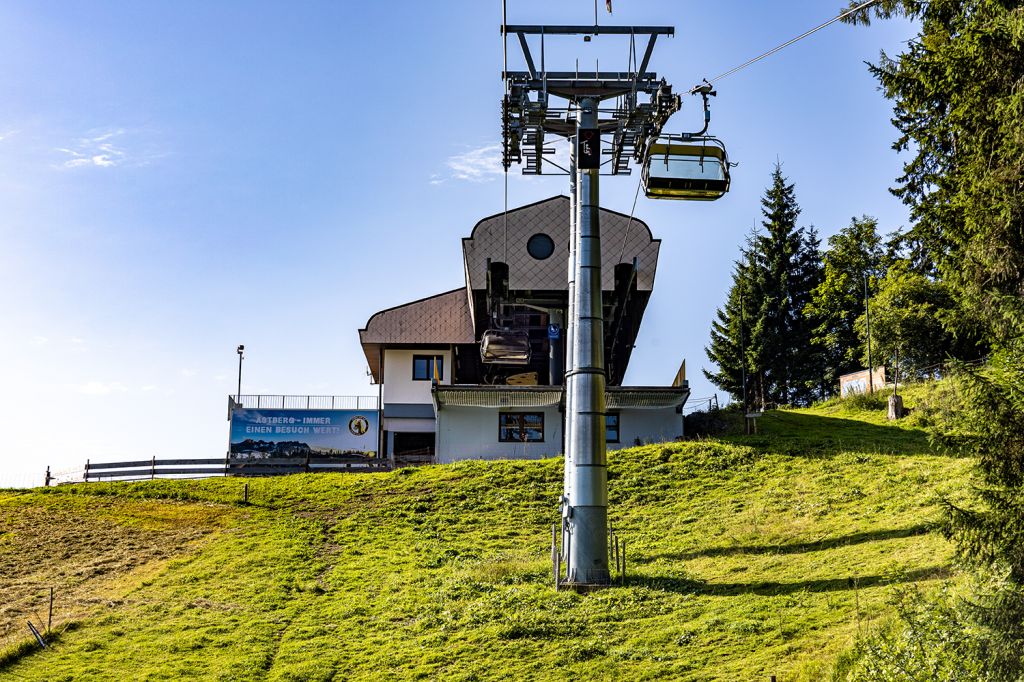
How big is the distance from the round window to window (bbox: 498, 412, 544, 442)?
7.26 meters

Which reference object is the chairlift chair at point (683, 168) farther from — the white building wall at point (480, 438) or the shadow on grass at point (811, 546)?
the white building wall at point (480, 438)

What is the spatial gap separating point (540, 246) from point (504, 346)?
653 centimetres

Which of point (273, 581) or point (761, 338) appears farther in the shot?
point (761, 338)

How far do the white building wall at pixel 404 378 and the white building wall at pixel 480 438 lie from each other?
8.55 metres

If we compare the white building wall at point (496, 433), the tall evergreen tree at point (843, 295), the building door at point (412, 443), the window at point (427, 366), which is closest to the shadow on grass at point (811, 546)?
the white building wall at point (496, 433)

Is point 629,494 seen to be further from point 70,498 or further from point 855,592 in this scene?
point 70,498

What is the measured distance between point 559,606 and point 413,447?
101 feet

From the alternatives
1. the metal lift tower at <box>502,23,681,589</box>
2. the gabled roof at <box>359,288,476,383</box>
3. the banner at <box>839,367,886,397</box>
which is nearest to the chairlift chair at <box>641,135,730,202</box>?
the metal lift tower at <box>502,23,681,589</box>

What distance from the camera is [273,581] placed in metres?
27.3

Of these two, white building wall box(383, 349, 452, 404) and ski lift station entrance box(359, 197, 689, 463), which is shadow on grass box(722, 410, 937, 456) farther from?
white building wall box(383, 349, 452, 404)

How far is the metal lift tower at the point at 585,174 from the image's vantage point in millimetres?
23922

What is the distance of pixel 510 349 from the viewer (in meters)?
42.4

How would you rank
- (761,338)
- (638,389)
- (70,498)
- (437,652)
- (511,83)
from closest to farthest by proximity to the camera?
(437,652)
(511,83)
(70,498)
(638,389)
(761,338)

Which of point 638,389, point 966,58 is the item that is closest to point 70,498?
point 638,389
